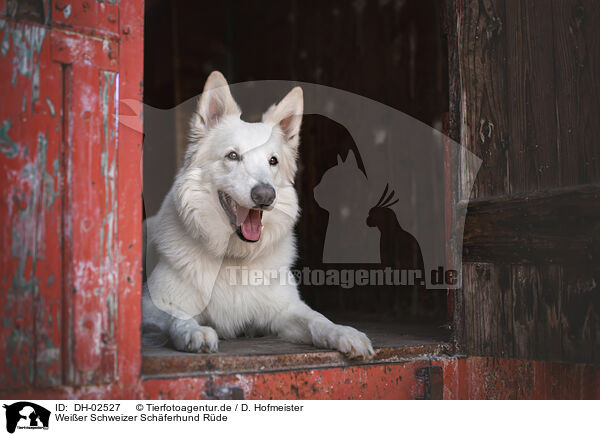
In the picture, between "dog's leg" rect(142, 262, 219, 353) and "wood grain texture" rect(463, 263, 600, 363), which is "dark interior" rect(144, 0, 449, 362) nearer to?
"wood grain texture" rect(463, 263, 600, 363)

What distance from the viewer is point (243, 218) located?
3.20 meters

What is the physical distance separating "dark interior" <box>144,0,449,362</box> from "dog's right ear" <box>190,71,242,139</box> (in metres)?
1.33

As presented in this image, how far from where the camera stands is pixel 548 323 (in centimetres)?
277

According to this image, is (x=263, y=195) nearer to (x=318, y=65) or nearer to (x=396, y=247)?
(x=396, y=247)

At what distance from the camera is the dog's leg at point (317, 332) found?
2689 millimetres

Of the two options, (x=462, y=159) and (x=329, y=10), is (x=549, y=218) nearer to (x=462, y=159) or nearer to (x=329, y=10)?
(x=462, y=159)

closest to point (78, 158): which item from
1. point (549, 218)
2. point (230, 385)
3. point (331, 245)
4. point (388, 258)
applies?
point (230, 385)

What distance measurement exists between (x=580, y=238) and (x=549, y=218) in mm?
173

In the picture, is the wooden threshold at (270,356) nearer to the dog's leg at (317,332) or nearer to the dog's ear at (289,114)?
the dog's leg at (317,332)

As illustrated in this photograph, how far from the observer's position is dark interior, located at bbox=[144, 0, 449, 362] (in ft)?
16.0
